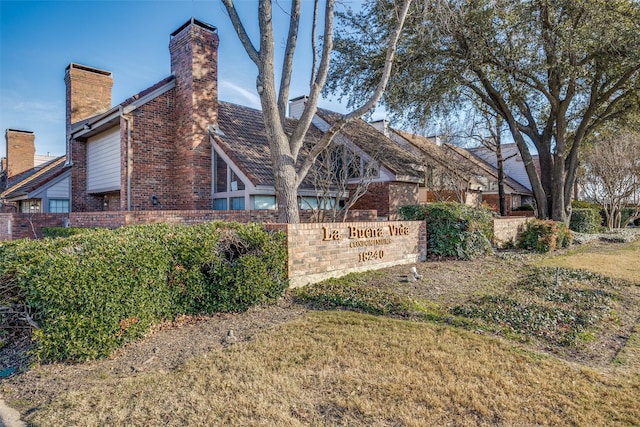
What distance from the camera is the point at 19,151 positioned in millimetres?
23531

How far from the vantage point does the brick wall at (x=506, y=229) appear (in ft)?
40.1

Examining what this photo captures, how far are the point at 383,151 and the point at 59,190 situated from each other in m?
13.4

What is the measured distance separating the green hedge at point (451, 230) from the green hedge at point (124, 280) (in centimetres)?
555

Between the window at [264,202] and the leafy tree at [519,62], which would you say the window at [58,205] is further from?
the leafy tree at [519,62]

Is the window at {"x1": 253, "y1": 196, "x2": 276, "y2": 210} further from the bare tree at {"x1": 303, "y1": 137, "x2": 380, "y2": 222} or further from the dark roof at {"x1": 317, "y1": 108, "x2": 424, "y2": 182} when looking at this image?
the dark roof at {"x1": 317, "y1": 108, "x2": 424, "y2": 182}

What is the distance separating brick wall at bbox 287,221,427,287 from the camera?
6.88 m

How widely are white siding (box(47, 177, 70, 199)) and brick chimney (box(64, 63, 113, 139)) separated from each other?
80.6 inches

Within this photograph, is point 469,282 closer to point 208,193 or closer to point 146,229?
point 146,229

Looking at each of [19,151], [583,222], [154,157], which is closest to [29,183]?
[19,151]

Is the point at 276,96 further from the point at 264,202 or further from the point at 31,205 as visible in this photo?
the point at 31,205

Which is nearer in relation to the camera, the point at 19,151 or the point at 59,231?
the point at 59,231

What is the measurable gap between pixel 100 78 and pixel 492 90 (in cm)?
1632

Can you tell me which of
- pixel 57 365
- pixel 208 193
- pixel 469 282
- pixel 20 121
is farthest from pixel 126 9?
pixel 20 121

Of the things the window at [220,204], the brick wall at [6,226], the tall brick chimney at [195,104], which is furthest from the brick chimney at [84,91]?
the window at [220,204]
